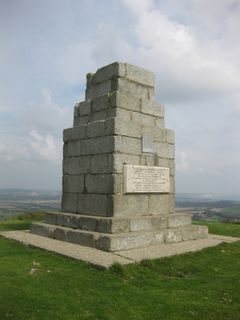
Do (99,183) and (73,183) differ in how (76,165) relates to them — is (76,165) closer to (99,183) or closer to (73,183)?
(73,183)

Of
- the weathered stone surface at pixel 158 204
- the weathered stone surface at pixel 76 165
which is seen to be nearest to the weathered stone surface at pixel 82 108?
the weathered stone surface at pixel 76 165

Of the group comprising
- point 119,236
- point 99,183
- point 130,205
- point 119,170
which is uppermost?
point 119,170

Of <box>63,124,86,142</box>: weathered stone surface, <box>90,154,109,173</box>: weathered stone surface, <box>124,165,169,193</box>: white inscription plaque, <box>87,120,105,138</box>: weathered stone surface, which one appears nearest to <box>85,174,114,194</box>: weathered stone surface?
<box>90,154,109,173</box>: weathered stone surface

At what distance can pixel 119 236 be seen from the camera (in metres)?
8.62

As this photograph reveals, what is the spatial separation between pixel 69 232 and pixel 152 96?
5.00m

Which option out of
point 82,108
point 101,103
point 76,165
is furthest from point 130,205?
point 82,108

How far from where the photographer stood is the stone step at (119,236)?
336 inches

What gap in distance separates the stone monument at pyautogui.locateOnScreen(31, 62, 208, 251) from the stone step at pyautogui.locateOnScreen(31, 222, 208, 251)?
0.02m

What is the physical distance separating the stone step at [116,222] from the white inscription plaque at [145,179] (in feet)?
2.76

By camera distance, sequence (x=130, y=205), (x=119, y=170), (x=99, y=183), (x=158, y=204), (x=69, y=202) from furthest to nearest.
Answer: (x=69, y=202) → (x=158, y=204) → (x=99, y=183) → (x=130, y=205) → (x=119, y=170)

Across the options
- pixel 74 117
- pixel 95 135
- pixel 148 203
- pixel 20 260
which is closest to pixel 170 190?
pixel 148 203

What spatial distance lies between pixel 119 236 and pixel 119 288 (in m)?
2.62

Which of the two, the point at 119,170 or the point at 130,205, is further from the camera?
the point at 130,205

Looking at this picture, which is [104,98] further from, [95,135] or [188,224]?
[188,224]
